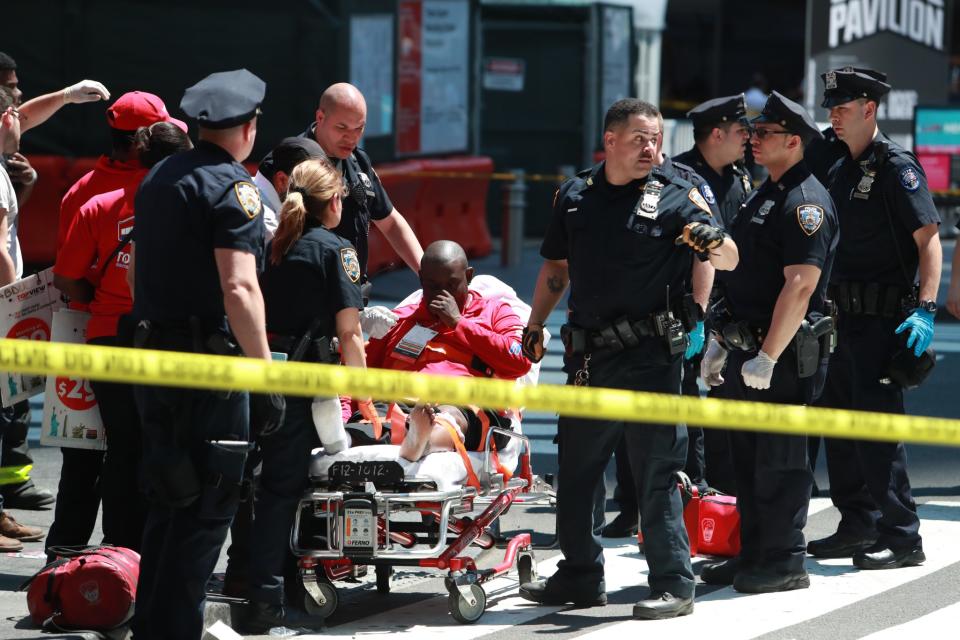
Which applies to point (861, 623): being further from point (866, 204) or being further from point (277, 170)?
point (277, 170)

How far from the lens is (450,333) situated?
7.19 metres

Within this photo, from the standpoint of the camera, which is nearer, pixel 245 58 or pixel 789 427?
pixel 789 427

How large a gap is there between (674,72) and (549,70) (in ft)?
45.3

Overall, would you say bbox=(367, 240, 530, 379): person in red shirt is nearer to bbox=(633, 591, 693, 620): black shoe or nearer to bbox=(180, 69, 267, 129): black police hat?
bbox=(633, 591, 693, 620): black shoe

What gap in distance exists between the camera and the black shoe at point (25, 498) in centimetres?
816

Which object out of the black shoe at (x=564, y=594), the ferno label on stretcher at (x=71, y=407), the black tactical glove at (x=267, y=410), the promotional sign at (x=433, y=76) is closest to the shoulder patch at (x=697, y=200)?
the black shoe at (x=564, y=594)

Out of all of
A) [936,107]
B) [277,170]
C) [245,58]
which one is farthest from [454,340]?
[936,107]

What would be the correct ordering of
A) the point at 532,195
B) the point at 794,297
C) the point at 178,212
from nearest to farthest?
1. the point at 178,212
2. the point at 794,297
3. the point at 532,195

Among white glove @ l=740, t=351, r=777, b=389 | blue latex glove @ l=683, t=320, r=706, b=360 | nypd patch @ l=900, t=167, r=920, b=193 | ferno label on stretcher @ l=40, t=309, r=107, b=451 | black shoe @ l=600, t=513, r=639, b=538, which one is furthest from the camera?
black shoe @ l=600, t=513, r=639, b=538

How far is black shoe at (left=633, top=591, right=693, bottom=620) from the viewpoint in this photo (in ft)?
20.7

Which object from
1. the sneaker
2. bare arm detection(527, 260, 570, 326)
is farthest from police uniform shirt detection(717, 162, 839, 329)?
the sneaker

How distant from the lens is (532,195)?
71.2ft

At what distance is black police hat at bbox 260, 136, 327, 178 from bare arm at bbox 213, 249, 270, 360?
1460 mm

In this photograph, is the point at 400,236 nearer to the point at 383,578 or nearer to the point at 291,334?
the point at 291,334
